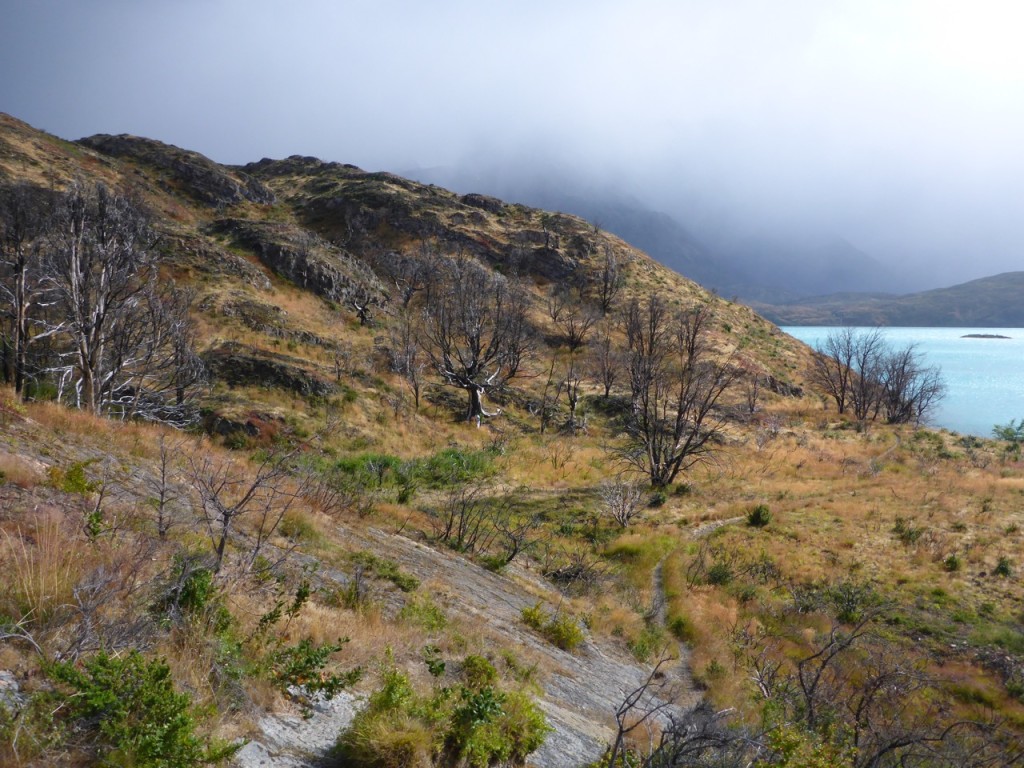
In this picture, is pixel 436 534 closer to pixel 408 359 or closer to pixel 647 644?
pixel 647 644

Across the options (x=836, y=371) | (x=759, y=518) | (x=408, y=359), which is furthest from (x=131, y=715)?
(x=836, y=371)

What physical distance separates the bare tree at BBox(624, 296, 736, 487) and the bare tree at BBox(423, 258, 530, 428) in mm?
8167

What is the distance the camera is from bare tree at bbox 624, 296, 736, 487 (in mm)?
23594

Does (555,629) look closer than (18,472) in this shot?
No

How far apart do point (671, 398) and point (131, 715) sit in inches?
1463

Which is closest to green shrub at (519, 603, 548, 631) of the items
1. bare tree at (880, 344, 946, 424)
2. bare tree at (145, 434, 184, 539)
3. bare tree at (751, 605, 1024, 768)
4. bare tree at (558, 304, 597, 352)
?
bare tree at (751, 605, 1024, 768)

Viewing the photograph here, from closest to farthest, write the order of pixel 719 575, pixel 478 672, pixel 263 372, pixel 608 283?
pixel 478 672 < pixel 719 575 < pixel 263 372 < pixel 608 283

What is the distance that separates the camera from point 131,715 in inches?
110

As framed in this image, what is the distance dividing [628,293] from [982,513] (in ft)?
134

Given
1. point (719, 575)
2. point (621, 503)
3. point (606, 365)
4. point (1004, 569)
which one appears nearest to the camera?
point (719, 575)

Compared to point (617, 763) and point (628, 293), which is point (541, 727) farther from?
point (628, 293)

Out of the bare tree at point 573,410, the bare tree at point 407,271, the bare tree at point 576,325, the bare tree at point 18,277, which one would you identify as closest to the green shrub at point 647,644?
the bare tree at point 18,277

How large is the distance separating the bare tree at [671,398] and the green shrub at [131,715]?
2129 cm

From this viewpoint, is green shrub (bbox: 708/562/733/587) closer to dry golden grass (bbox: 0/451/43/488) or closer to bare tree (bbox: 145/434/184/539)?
bare tree (bbox: 145/434/184/539)
